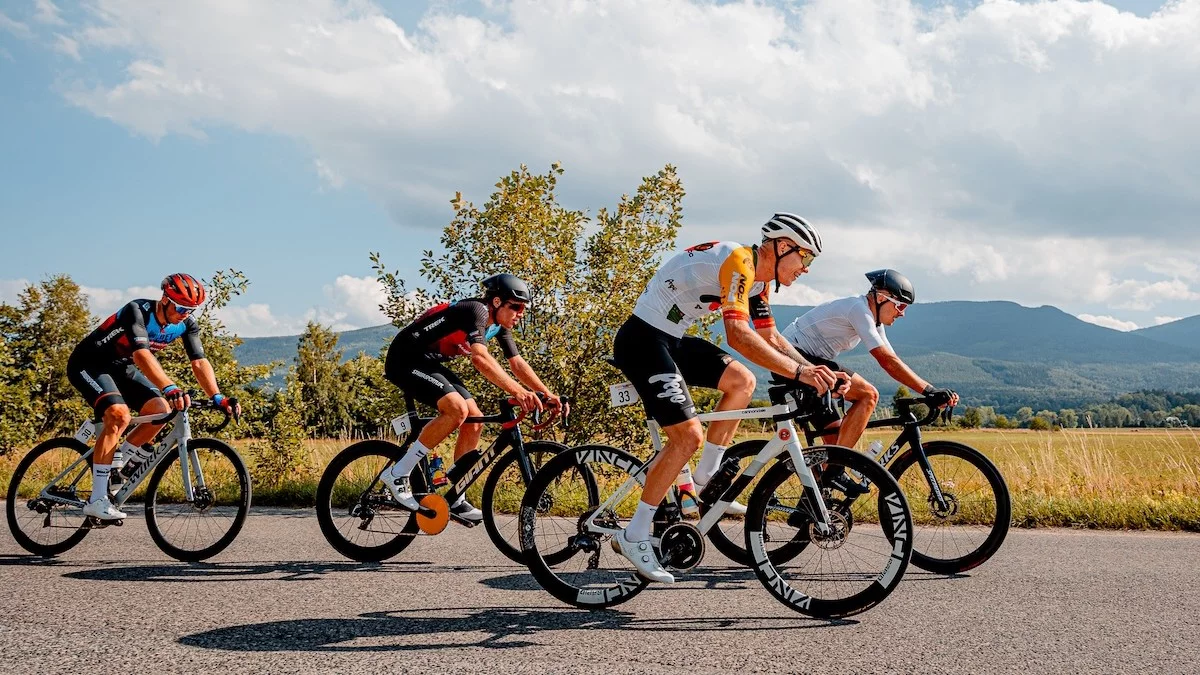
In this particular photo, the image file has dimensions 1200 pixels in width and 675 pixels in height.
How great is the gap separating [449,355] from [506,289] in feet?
2.43

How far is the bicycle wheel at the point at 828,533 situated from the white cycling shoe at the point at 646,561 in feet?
1.63

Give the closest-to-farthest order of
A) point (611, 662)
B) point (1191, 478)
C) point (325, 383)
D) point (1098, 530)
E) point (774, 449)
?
point (611, 662)
point (774, 449)
point (1098, 530)
point (1191, 478)
point (325, 383)

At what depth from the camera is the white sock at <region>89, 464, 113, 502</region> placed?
21.7 feet

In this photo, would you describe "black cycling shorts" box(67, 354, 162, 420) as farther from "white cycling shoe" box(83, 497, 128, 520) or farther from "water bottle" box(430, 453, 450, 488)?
"water bottle" box(430, 453, 450, 488)

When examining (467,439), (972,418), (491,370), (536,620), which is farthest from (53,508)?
(972,418)

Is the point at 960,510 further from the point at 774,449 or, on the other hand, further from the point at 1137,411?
the point at 1137,411

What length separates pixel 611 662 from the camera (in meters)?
3.84

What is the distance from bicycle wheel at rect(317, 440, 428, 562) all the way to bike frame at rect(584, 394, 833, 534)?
1896mm

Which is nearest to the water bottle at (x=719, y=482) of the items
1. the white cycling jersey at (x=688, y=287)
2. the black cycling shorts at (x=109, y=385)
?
the white cycling jersey at (x=688, y=287)

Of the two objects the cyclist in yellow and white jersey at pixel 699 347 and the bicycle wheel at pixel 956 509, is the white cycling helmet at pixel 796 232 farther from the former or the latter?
the bicycle wheel at pixel 956 509

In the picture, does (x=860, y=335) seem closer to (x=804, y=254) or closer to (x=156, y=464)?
(x=804, y=254)

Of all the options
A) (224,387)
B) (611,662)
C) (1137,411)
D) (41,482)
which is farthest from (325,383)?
(1137,411)

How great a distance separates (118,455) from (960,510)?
21.2ft

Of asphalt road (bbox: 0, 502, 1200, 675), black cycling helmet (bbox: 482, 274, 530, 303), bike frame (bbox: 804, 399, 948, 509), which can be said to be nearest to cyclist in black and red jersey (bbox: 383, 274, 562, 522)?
black cycling helmet (bbox: 482, 274, 530, 303)
